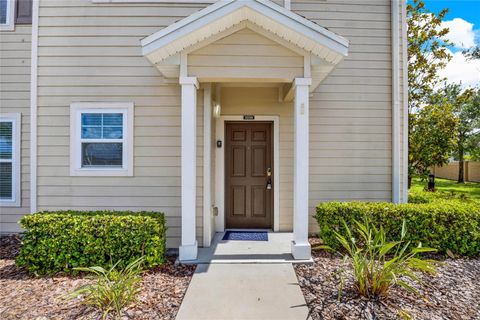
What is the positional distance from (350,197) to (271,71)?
9.08 ft

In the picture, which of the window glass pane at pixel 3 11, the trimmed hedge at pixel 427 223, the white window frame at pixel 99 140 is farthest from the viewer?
the window glass pane at pixel 3 11

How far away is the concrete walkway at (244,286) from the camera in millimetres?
2709

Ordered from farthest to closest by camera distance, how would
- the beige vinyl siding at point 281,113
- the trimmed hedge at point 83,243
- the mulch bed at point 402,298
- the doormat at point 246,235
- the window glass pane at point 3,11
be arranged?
the beige vinyl siding at point 281,113, the window glass pane at point 3,11, the doormat at point 246,235, the trimmed hedge at point 83,243, the mulch bed at point 402,298

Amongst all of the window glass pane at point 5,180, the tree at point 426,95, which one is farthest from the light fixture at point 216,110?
the tree at point 426,95

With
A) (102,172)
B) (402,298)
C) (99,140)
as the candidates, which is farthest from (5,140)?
(402,298)

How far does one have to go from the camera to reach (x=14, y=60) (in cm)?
503

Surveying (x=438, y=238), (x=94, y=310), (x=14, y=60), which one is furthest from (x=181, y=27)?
(x=438, y=238)

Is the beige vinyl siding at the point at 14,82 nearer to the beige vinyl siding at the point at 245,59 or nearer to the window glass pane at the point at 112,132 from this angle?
the window glass pane at the point at 112,132

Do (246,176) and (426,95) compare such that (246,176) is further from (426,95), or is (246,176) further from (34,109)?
(426,95)

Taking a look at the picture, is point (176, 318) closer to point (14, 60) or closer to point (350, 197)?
point (350, 197)

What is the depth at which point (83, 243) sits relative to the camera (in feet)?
11.6

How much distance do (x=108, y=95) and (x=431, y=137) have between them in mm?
7874

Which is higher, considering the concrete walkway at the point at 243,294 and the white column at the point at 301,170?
the white column at the point at 301,170

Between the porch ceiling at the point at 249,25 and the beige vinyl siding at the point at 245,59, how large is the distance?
9 centimetres
